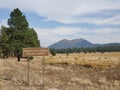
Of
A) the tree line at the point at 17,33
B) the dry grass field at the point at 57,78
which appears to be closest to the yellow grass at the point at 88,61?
the tree line at the point at 17,33

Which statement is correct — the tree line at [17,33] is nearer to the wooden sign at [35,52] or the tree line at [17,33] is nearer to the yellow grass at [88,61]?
the yellow grass at [88,61]

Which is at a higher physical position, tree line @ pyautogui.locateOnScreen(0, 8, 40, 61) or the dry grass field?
tree line @ pyautogui.locateOnScreen(0, 8, 40, 61)

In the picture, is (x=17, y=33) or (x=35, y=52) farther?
(x=17, y=33)

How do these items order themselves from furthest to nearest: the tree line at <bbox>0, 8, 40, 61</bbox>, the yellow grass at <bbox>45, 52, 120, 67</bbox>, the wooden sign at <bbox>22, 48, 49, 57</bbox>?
the tree line at <bbox>0, 8, 40, 61</bbox>
the yellow grass at <bbox>45, 52, 120, 67</bbox>
the wooden sign at <bbox>22, 48, 49, 57</bbox>

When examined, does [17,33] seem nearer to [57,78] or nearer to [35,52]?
[57,78]

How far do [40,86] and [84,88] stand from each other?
3077 millimetres

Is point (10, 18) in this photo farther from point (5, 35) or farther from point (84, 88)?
point (84, 88)

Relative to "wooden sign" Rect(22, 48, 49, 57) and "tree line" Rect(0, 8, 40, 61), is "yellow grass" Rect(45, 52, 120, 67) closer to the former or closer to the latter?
"tree line" Rect(0, 8, 40, 61)

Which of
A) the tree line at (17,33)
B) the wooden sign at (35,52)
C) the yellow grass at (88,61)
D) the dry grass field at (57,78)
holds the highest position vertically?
the tree line at (17,33)

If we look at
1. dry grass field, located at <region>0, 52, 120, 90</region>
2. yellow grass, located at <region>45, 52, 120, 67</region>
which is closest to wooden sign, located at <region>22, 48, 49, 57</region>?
dry grass field, located at <region>0, 52, 120, 90</region>

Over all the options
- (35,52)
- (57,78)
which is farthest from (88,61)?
(35,52)

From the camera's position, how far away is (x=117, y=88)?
23.0 meters

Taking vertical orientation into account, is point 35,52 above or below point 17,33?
below

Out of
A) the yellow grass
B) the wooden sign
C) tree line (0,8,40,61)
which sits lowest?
the yellow grass
